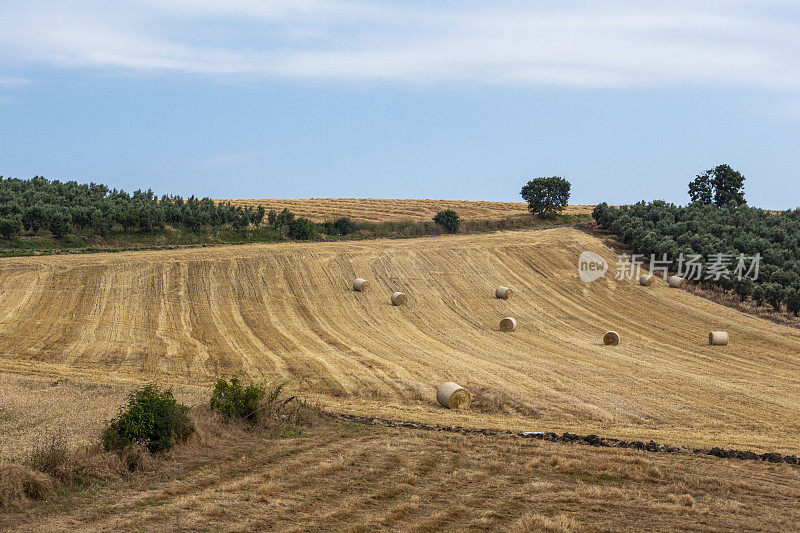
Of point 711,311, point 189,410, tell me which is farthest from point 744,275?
point 189,410

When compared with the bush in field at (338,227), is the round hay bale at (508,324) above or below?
below

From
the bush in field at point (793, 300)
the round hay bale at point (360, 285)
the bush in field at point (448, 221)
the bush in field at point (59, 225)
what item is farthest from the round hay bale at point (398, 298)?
the bush in field at point (448, 221)

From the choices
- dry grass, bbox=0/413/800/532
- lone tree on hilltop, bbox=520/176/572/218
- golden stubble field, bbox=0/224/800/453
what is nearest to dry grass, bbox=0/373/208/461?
golden stubble field, bbox=0/224/800/453

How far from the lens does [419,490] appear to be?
1424 centimetres

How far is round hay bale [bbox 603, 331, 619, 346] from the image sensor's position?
121ft

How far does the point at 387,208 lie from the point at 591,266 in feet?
111

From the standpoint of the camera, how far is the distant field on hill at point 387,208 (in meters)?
78.5

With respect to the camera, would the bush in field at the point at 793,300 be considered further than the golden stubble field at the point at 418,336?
Yes

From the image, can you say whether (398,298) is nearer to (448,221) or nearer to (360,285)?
(360,285)

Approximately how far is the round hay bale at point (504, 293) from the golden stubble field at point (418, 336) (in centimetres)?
97

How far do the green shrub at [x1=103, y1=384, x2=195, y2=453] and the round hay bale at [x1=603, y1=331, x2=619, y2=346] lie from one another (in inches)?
993

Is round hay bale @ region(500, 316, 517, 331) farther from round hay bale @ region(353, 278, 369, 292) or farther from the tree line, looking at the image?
the tree line

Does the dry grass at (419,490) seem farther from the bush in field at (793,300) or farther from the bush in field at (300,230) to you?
the bush in field at (300,230)

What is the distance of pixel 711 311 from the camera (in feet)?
155
